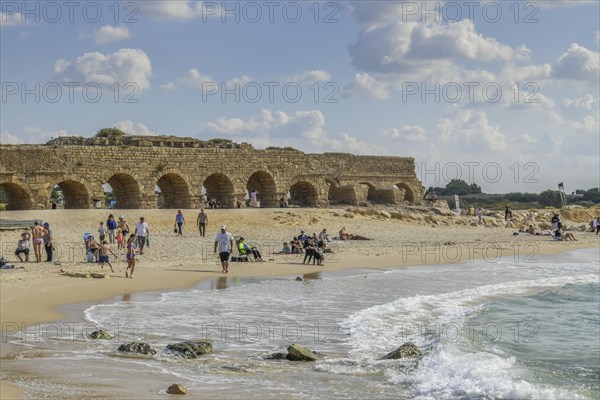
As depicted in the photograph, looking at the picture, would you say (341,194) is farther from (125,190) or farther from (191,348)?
(191,348)

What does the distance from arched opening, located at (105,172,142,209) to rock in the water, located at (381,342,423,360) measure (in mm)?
23576

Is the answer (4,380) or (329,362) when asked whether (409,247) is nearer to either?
(329,362)

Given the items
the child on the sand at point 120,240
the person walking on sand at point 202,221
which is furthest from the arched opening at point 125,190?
the child on the sand at point 120,240

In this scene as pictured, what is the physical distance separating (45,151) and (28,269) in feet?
44.8

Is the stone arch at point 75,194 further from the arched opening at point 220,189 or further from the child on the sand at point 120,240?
the child on the sand at point 120,240

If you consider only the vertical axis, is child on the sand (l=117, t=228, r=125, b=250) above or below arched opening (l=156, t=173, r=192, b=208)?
below

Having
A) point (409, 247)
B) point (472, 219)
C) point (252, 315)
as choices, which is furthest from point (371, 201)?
point (252, 315)

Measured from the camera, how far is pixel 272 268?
2069cm

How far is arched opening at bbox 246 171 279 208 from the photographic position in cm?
3805

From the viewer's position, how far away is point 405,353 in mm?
10820

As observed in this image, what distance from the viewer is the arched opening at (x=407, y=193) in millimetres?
46875

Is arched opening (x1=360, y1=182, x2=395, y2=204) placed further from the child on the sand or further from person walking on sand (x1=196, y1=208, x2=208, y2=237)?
the child on the sand

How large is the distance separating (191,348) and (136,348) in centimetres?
76

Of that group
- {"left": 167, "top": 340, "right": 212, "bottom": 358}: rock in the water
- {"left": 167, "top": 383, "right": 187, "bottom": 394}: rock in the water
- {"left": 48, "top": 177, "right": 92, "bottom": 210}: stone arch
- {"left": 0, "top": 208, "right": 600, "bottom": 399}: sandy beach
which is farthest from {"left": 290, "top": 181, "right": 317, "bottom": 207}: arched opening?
{"left": 167, "top": 383, "right": 187, "bottom": 394}: rock in the water
